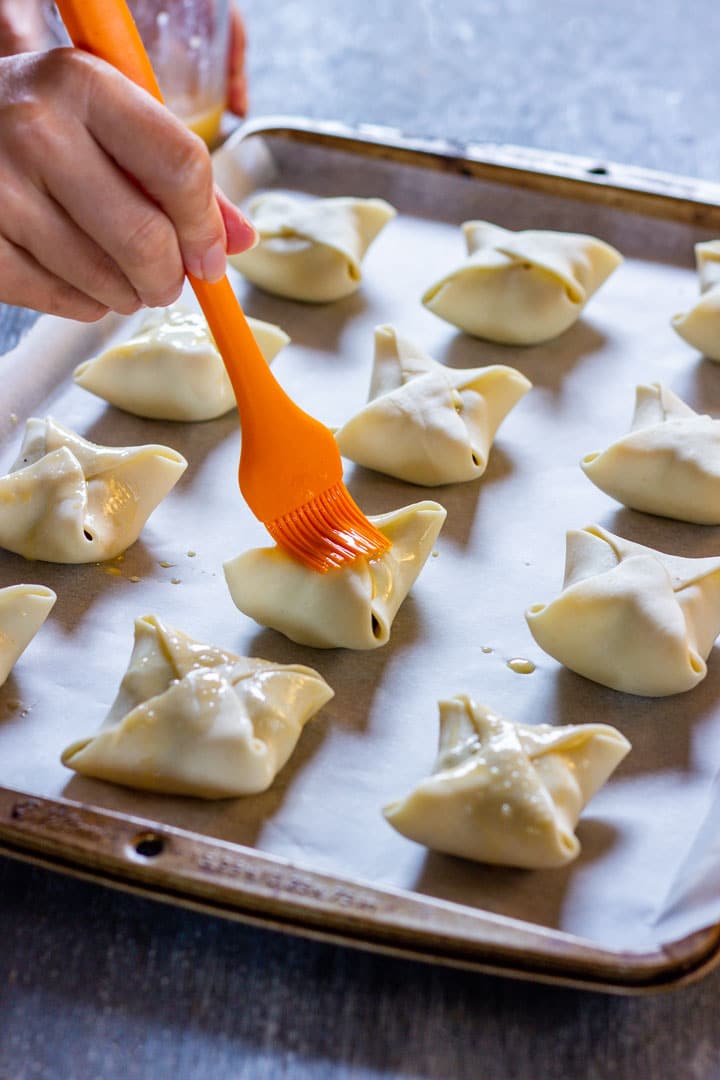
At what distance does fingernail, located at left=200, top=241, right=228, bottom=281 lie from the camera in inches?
49.5

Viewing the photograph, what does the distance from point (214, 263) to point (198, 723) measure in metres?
0.49

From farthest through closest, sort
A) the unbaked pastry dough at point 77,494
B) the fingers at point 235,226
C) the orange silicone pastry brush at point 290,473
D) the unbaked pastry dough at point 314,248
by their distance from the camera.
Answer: the unbaked pastry dough at point 314,248 < the unbaked pastry dough at point 77,494 < the orange silicone pastry brush at point 290,473 < the fingers at point 235,226

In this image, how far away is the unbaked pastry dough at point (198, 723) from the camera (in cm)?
123

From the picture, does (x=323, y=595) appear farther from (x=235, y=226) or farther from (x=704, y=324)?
(x=704, y=324)

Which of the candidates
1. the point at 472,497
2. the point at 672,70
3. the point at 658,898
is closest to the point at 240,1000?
the point at 658,898

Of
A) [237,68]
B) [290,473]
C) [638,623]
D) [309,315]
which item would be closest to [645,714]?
[638,623]

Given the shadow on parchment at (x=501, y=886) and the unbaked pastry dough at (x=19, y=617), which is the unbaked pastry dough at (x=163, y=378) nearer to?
the unbaked pastry dough at (x=19, y=617)

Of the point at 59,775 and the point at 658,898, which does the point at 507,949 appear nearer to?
the point at 658,898

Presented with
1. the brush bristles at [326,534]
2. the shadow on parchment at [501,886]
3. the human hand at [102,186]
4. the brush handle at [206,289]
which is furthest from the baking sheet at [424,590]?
the human hand at [102,186]

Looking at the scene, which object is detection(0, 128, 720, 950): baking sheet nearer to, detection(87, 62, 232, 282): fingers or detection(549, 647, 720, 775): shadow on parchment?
detection(549, 647, 720, 775): shadow on parchment

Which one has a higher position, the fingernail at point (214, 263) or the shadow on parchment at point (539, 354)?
the fingernail at point (214, 263)

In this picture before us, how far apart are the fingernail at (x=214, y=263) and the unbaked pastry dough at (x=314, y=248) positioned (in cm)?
75

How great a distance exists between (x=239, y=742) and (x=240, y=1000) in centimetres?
25

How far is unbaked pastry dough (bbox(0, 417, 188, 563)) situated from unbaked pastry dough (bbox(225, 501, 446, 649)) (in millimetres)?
203
